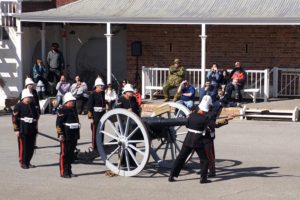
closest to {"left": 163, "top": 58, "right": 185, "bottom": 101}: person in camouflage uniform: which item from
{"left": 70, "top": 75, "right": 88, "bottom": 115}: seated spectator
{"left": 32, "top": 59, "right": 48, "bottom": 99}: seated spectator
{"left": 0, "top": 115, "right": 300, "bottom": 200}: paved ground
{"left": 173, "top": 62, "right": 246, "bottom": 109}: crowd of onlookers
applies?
{"left": 173, "top": 62, "right": 246, "bottom": 109}: crowd of onlookers

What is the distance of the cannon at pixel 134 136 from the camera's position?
13.9 m

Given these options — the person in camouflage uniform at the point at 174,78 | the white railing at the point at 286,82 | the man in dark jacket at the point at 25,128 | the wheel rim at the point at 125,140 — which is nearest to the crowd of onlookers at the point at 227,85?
the person in camouflage uniform at the point at 174,78

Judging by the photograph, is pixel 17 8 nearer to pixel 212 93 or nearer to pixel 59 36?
pixel 59 36

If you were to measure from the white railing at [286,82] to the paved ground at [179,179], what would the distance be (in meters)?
6.12

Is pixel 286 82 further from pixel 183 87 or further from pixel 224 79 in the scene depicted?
pixel 183 87

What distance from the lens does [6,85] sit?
26500mm

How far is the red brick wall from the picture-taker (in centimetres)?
2544

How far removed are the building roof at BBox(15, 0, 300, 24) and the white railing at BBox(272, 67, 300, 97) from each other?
198 centimetres

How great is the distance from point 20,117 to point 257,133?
22.0 feet

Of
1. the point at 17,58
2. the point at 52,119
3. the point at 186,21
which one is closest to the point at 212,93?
the point at 186,21

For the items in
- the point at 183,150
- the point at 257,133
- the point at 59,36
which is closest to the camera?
the point at 183,150

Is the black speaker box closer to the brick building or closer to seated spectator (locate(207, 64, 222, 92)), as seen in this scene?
the brick building

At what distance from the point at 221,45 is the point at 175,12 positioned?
2.47 m

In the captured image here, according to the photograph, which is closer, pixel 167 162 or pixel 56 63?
pixel 167 162
